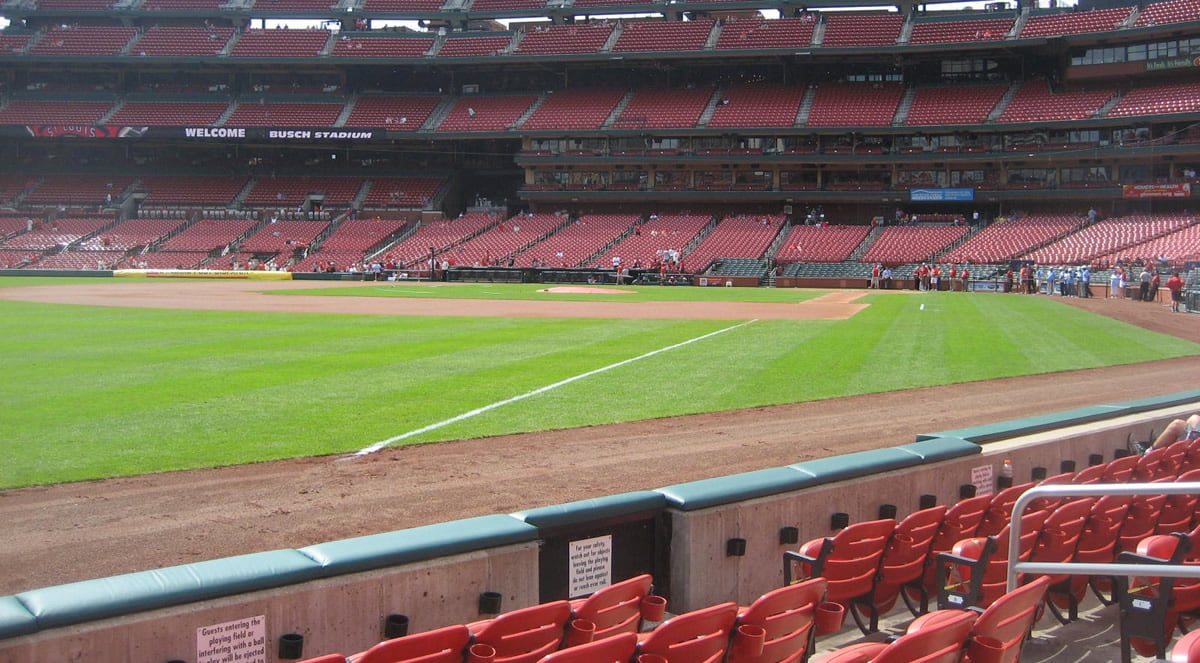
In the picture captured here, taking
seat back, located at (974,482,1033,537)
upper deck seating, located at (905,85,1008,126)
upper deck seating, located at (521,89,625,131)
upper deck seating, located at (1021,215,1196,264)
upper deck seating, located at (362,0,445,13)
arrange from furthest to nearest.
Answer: upper deck seating, located at (362,0,445,13)
upper deck seating, located at (521,89,625,131)
upper deck seating, located at (905,85,1008,126)
upper deck seating, located at (1021,215,1196,264)
seat back, located at (974,482,1033,537)

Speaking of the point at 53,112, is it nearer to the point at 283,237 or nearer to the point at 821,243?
the point at 283,237

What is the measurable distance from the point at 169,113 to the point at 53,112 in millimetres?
8213

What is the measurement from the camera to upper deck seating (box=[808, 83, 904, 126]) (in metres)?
62.3

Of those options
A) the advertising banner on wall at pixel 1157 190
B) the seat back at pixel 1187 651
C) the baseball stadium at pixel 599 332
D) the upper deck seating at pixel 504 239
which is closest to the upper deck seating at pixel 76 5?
the baseball stadium at pixel 599 332

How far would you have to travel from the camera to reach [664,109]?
67.2m

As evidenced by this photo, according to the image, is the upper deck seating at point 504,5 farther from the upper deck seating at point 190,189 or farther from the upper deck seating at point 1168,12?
the upper deck seating at point 1168,12

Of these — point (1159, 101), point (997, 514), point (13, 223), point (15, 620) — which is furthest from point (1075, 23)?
point (13, 223)

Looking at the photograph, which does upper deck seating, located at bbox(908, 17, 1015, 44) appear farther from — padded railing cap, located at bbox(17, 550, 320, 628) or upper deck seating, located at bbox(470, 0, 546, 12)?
padded railing cap, located at bbox(17, 550, 320, 628)

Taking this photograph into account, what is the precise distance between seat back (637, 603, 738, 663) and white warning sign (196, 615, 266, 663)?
194 cm

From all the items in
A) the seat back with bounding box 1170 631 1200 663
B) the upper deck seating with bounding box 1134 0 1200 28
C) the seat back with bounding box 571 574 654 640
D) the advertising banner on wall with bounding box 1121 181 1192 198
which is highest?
the upper deck seating with bounding box 1134 0 1200 28

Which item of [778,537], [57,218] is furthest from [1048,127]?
[57,218]

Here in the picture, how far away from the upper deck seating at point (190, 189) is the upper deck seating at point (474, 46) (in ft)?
59.2

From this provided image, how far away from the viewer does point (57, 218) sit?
68000 millimetres

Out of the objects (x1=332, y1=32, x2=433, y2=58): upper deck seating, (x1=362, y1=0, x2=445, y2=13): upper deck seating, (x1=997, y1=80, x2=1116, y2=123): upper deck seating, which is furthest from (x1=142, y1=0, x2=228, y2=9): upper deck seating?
(x1=997, y1=80, x2=1116, y2=123): upper deck seating
